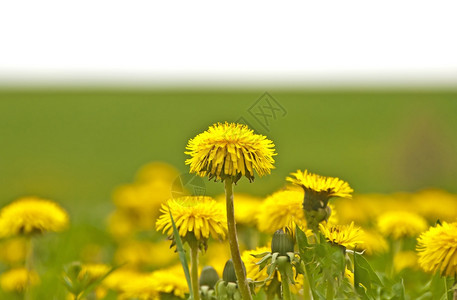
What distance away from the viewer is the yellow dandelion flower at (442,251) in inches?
70.2

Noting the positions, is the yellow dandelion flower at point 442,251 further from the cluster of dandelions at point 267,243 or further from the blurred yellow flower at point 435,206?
the blurred yellow flower at point 435,206

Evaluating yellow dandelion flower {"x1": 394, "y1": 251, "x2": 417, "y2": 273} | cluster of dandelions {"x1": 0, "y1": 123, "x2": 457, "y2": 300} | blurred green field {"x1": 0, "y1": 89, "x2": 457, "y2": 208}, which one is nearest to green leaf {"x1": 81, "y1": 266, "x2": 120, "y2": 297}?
cluster of dandelions {"x1": 0, "y1": 123, "x2": 457, "y2": 300}

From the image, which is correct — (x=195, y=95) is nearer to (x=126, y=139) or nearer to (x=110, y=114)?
(x=110, y=114)

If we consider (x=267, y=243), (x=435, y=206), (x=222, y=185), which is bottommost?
(x=267, y=243)

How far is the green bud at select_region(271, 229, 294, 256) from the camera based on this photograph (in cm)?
187

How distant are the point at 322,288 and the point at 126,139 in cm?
2940

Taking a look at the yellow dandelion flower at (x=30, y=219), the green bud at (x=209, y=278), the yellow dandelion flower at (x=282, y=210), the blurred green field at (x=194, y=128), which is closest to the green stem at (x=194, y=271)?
the green bud at (x=209, y=278)

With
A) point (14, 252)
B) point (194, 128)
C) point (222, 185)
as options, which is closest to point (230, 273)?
point (14, 252)

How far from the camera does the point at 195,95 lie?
4162cm

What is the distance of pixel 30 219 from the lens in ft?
10.3

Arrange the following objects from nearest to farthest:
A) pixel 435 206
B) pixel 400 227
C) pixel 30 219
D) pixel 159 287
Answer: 1. pixel 159 287
2. pixel 30 219
3. pixel 400 227
4. pixel 435 206

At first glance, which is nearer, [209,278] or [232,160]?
[232,160]

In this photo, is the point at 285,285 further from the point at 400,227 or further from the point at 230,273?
the point at 400,227

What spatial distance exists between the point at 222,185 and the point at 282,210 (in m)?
10.3
